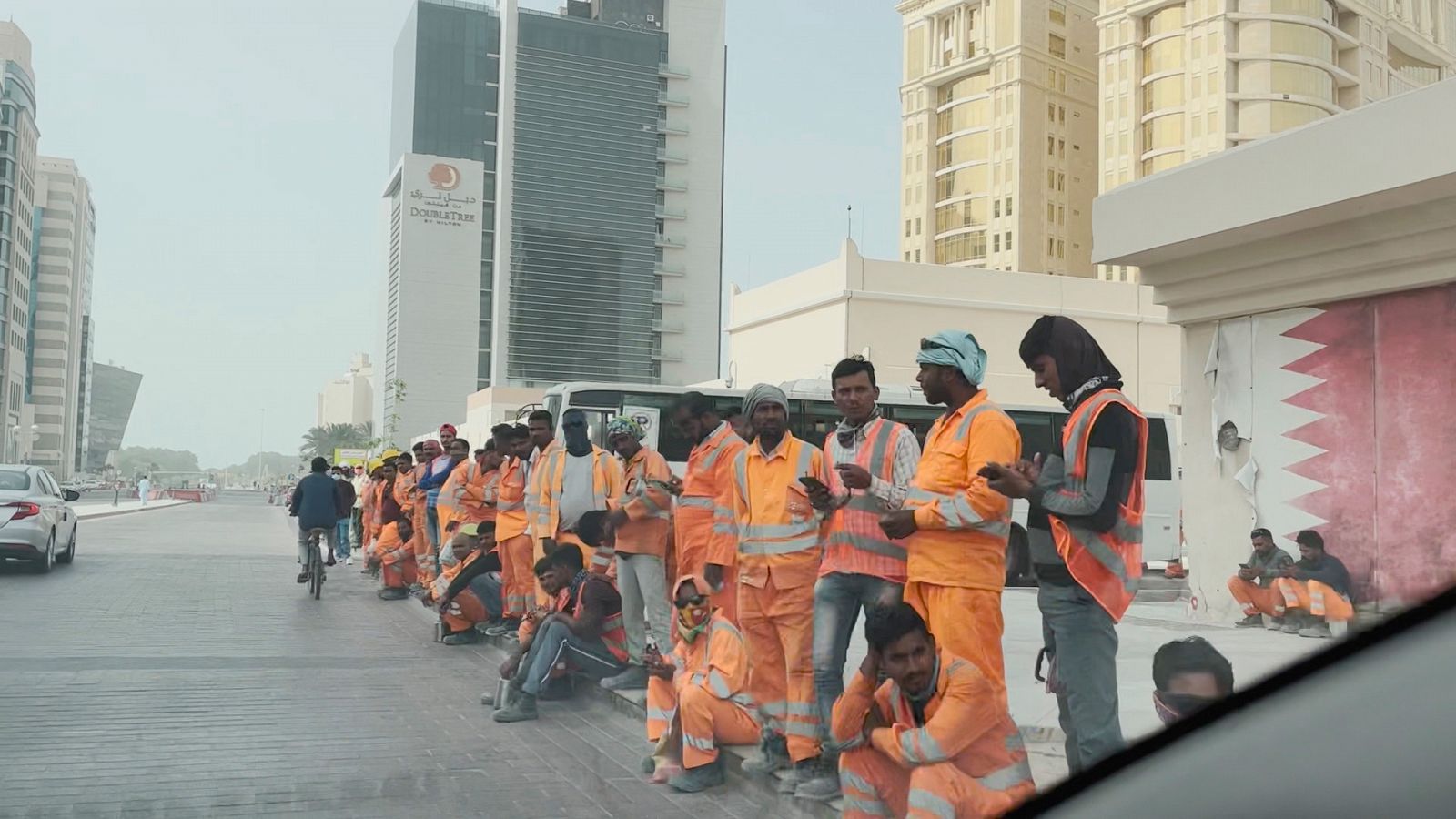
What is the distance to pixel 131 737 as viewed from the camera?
6.18m

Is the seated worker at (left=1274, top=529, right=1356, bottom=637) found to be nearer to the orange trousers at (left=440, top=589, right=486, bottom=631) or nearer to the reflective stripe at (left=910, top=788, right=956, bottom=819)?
the reflective stripe at (left=910, top=788, right=956, bottom=819)

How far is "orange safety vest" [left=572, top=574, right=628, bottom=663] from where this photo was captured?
761 cm

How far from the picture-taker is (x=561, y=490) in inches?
355

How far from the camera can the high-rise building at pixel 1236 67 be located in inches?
2154

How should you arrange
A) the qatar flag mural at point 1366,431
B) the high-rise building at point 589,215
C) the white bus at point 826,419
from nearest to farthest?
1. the qatar flag mural at point 1366,431
2. the white bus at point 826,419
3. the high-rise building at point 589,215

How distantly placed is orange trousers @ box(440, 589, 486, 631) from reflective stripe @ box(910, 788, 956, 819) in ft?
23.8

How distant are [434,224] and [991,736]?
98519 mm

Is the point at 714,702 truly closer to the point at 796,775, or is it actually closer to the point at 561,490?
the point at 796,775

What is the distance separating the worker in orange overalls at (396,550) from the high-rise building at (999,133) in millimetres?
56309

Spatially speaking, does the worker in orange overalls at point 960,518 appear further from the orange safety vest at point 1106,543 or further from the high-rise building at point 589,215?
the high-rise building at point 589,215

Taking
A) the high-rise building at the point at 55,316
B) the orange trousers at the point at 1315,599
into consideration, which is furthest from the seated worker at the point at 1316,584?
A: the high-rise building at the point at 55,316

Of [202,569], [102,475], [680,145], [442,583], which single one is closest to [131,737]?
[442,583]

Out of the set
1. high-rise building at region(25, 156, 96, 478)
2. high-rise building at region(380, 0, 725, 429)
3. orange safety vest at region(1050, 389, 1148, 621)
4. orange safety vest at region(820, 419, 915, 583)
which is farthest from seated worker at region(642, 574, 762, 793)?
high-rise building at region(25, 156, 96, 478)

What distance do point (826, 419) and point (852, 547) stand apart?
15.7 m
